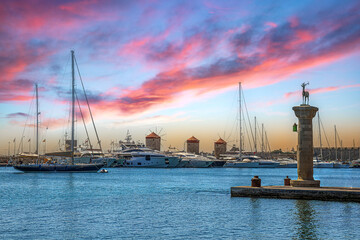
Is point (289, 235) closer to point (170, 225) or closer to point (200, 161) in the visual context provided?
point (170, 225)

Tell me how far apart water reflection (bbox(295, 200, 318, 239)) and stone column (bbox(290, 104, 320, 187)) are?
3.13 meters

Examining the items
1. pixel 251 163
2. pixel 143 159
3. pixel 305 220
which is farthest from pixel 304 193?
pixel 143 159

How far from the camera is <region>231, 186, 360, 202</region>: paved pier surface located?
101ft

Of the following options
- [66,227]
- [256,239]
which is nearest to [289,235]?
[256,239]

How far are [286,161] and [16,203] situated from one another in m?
143

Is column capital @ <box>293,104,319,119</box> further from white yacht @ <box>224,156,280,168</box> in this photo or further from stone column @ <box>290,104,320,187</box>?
white yacht @ <box>224,156,280,168</box>

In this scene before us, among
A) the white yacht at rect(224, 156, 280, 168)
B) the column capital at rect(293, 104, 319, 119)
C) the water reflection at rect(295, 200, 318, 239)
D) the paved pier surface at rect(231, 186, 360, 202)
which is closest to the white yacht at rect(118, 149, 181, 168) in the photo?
the white yacht at rect(224, 156, 280, 168)

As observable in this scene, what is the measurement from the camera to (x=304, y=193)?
31.8 meters

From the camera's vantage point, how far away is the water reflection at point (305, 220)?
21903 mm

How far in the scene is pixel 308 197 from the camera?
3169cm

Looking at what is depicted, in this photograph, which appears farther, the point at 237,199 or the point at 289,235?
the point at 237,199

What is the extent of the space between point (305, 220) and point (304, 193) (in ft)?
21.4

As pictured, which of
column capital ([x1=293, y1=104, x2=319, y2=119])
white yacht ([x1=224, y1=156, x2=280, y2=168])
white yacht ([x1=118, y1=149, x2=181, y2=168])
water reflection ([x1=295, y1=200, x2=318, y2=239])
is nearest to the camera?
water reflection ([x1=295, y1=200, x2=318, y2=239])

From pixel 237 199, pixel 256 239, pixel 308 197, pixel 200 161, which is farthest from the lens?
pixel 200 161
